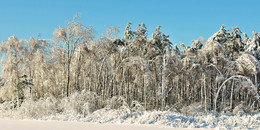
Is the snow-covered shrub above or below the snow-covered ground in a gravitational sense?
above

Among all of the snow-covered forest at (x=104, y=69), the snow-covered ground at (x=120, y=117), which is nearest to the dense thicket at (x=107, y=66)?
the snow-covered forest at (x=104, y=69)

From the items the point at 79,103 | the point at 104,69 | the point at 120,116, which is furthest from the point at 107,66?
the point at 120,116

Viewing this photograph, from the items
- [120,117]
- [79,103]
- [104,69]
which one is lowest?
[120,117]

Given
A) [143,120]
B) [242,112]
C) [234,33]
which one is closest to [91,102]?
[143,120]

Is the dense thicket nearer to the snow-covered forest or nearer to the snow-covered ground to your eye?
the snow-covered forest

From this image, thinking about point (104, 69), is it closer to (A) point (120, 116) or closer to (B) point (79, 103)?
(B) point (79, 103)

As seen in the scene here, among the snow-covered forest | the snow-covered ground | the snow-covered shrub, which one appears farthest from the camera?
the snow-covered forest

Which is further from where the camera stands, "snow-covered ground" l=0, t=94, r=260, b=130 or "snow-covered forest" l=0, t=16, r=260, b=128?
"snow-covered forest" l=0, t=16, r=260, b=128

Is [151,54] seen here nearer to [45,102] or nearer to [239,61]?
[239,61]

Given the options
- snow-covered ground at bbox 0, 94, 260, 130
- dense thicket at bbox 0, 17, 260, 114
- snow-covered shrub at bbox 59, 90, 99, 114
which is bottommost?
snow-covered ground at bbox 0, 94, 260, 130

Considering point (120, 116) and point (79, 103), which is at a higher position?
point (79, 103)

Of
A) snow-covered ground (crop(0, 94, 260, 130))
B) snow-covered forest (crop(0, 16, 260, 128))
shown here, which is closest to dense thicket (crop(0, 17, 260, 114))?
snow-covered forest (crop(0, 16, 260, 128))

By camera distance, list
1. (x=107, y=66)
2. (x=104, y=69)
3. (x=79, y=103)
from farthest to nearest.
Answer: (x=107, y=66), (x=104, y=69), (x=79, y=103)

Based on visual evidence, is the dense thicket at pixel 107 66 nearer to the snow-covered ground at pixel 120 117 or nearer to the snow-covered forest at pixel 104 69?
the snow-covered forest at pixel 104 69
